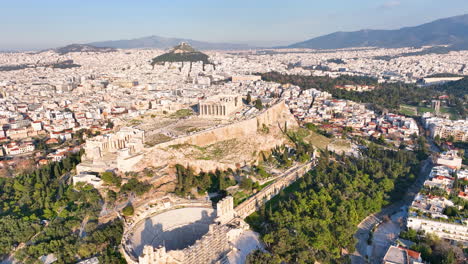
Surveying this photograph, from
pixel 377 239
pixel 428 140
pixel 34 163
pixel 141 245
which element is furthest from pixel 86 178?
pixel 428 140

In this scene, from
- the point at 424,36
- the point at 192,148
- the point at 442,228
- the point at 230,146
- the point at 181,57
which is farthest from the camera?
the point at 424,36

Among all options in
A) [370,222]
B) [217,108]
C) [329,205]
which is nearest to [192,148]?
[217,108]

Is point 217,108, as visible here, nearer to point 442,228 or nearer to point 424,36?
point 442,228

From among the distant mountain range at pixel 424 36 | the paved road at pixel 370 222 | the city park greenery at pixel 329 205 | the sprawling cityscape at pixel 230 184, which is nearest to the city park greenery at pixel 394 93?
the sprawling cityscape at pixel 230 184

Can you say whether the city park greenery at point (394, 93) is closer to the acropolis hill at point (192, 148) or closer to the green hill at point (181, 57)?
the acropolis hill at point (192, 148)

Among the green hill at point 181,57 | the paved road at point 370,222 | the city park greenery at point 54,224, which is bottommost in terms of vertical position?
the paved road at point 370,222

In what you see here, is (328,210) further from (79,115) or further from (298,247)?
(79,115)
